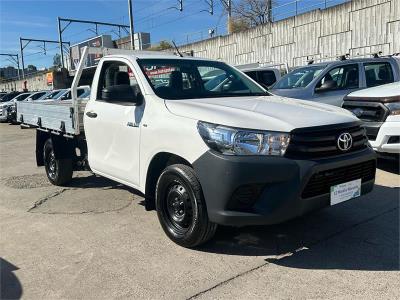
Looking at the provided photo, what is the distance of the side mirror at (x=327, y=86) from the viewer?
9117 mm

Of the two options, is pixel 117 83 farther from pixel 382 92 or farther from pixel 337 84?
pixel 337 84

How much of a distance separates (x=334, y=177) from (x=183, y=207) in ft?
4.63

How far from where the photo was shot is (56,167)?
23.1 ft

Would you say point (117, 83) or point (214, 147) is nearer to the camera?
point (214, 147)

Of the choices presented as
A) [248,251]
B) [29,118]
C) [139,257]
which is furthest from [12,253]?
[29,118]

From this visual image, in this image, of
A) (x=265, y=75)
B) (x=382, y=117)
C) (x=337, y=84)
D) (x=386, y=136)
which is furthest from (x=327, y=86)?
(x=265, y=75)

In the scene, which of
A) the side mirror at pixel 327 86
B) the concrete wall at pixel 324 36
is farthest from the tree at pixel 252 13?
the side mirror at pixel 327 86

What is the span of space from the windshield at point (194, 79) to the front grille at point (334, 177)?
1.63m

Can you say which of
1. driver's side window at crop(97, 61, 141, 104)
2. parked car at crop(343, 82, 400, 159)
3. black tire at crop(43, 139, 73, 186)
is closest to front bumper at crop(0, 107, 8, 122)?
black tire at crop(43, 139, 73, 186)

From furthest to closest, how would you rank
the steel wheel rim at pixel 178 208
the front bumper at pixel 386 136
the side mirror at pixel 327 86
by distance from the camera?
the side mirror at pixel 327 86, the front bumper at pixel 386 136, the steel wheel rim at pixel 178 208

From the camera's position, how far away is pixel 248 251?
13.6 ft

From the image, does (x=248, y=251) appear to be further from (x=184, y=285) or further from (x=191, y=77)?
(x=191, y=77)

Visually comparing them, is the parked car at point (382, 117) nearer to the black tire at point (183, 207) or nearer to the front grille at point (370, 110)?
the front grille at point (370, 110)

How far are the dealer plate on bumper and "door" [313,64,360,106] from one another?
5.45 metres
